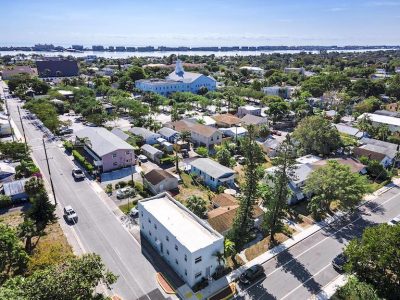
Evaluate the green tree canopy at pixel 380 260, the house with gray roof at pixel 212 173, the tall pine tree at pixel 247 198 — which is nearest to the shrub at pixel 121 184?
the house with gray roof at pixel 212 173

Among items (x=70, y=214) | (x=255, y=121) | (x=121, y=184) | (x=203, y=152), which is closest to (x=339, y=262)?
(x=121, y=184)

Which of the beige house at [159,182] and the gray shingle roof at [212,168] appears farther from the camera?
the gray shingle roof at [212,168]

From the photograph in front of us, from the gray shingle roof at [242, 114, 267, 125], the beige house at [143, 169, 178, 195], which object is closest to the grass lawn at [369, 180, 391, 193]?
the gray shingle roof at [242, 114, 267, 125]

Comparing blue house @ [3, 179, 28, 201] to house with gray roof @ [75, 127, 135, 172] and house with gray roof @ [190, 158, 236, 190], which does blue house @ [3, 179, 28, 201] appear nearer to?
house with gray roof @ [75, 127, 135, 172]

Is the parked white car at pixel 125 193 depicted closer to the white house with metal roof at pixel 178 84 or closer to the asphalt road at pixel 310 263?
the asphalt road at pixel 310 263

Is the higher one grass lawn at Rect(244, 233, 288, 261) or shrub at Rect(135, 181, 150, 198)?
shrub at Rect(135, 181, 150, 198)
